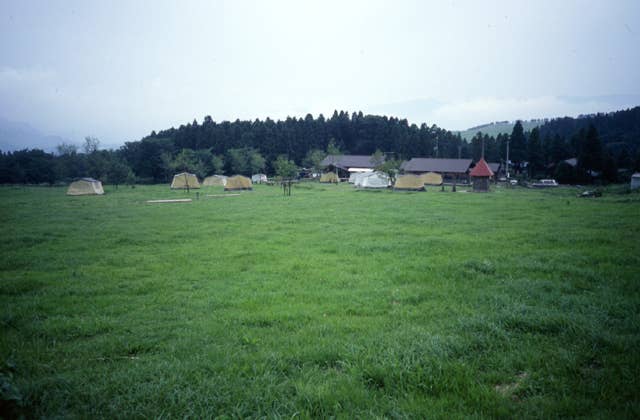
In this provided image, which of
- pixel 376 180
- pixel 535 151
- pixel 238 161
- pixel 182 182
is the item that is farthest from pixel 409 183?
pixel 238 161

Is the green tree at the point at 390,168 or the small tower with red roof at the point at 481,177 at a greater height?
the green tree at the point at 390,168

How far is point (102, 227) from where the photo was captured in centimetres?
1585

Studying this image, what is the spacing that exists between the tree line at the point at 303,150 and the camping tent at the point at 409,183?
14.5 metres

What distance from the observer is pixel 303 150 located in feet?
314

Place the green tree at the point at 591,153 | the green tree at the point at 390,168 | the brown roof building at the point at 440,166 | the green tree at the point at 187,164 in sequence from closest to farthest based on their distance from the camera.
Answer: the green tree at the point at 390,168
the green tree at the point at 591,153
the green tree at the point at 187,164
the brown roof building at the point at 440,166

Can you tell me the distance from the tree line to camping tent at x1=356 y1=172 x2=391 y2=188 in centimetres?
1130

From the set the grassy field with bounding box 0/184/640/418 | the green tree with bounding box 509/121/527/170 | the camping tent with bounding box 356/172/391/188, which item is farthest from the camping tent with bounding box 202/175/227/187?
the green tree with bounding box 509/121/527/170

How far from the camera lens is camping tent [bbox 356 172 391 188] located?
51938 millimetres

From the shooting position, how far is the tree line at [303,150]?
58250mm

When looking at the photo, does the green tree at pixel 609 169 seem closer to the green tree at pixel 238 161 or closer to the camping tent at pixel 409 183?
the camping tent at pixel 409 183

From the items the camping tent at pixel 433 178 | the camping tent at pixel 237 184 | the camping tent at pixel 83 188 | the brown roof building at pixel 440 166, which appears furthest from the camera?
the brown roof building at pixel 440 166

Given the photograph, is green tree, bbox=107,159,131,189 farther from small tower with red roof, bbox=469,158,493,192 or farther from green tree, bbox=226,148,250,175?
small tower with red roof, bbox=469,158,493,192

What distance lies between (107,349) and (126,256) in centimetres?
637

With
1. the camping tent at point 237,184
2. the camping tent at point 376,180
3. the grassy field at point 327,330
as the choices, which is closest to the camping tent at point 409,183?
the camping tent at point 376,180
